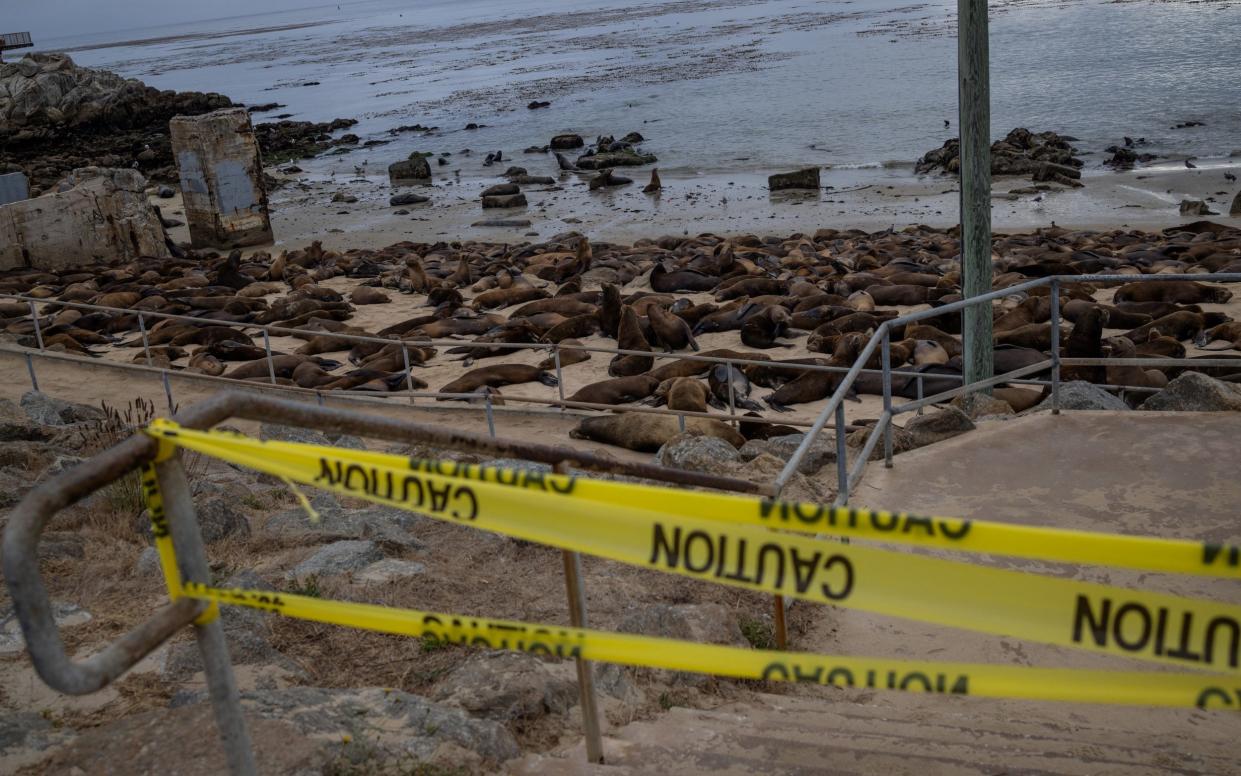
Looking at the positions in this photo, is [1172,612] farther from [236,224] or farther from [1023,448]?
[236,224]

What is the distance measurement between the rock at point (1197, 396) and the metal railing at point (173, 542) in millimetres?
7572

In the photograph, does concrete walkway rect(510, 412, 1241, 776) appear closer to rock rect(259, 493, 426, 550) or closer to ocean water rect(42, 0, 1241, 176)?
rock rect(259, 493, 426, 550)

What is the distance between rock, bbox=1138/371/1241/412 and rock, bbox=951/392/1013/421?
1222 mm

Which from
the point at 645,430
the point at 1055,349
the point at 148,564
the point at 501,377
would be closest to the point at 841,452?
the point at 1055,349

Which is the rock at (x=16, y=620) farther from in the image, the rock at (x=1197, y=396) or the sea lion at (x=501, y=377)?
the sea lion at (x=501, y=377)

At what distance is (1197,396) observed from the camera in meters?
8.98

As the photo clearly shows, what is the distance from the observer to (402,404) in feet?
43.9

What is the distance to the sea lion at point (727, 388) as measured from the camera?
12930mm

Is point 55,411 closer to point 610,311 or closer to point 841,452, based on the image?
point 610,311

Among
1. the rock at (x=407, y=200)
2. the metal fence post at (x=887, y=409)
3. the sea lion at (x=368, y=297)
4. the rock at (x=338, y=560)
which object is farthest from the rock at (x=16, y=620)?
the rock at (x=407, y=200)

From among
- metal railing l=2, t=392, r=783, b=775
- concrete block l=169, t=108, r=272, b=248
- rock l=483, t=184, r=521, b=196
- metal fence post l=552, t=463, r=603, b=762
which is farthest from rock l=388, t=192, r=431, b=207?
metal railing l=2, t=392, r=783, b=775

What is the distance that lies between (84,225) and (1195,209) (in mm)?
27509

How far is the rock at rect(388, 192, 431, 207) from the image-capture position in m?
39.7

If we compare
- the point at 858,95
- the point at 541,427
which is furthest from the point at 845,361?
the point at 858,95
